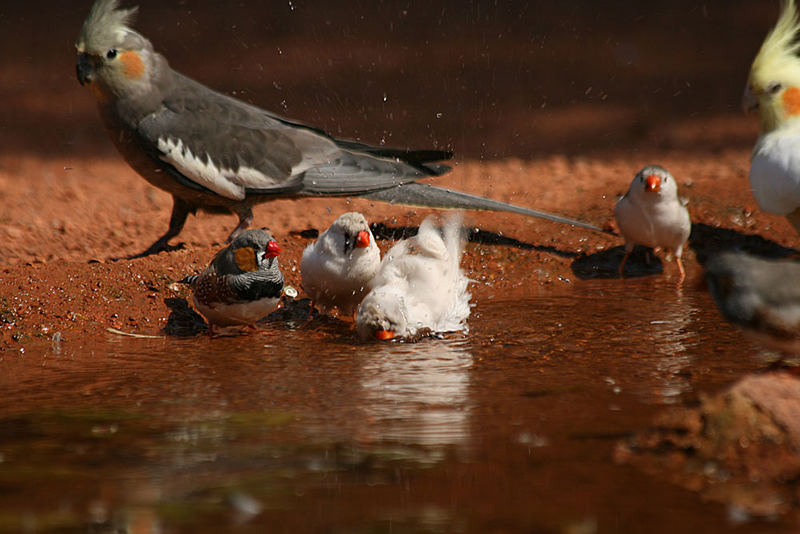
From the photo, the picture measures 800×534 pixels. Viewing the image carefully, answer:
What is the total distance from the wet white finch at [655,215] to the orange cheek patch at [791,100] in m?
0.67

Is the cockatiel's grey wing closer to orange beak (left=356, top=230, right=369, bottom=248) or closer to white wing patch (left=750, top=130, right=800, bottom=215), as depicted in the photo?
orange beak (left=356, top=230, right=369, bottom=248)

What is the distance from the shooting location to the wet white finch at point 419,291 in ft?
12.6

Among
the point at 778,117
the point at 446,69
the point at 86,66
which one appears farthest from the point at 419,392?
the point at 446,69

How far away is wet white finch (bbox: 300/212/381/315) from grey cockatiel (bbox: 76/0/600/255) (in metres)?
1.11

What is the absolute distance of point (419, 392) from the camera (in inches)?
123

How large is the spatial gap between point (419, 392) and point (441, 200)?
2.57 metres

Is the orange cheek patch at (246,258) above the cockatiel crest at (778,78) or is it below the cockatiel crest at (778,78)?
below

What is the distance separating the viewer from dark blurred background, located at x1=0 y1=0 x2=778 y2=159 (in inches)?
320

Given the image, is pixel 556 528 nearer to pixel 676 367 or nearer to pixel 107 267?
pixel 676 367

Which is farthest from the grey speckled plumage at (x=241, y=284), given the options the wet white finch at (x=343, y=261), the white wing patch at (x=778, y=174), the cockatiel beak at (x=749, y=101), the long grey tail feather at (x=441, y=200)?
the cockatiel beak at (x=749, y=101)

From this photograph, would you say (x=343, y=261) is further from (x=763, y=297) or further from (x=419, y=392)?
(x=763, y=297)

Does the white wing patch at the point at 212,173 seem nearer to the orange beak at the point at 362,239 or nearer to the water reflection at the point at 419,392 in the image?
the orange beak at the point at 362,239

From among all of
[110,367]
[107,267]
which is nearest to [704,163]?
[107,267]

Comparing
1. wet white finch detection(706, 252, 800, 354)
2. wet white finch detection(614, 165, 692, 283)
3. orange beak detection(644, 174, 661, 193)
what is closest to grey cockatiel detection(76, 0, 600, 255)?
wet white finch detection(614, 165, 692, 283)
